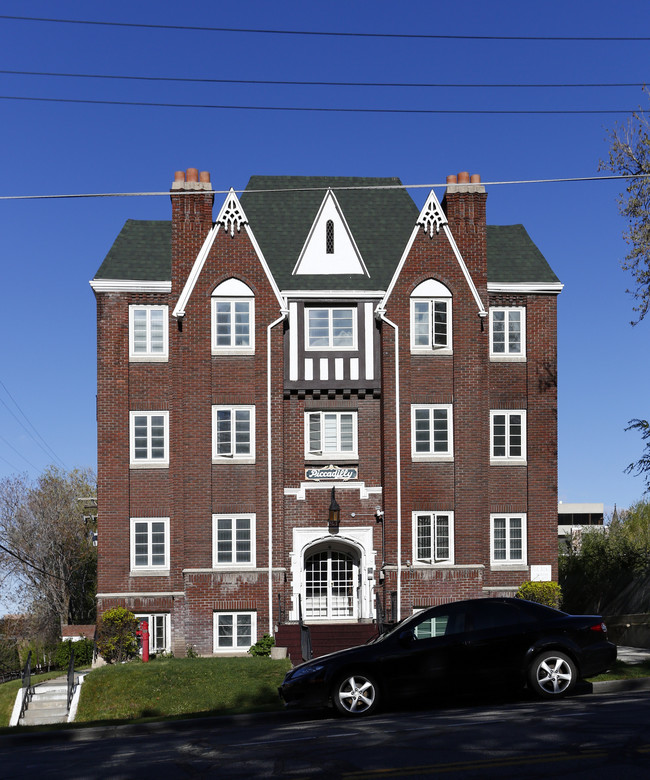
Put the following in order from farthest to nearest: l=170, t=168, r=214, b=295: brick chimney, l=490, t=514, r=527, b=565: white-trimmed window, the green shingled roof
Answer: the green shingled roof
l=490, t=514, r=527, b=565: white-trimmed window
l=170, t=168, r=214, b=295: brick chimney

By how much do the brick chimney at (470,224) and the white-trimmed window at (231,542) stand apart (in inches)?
425

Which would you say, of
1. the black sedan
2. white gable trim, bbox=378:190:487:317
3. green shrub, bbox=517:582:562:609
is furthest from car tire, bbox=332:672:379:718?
white gable trim, bbox=378:190:487:317

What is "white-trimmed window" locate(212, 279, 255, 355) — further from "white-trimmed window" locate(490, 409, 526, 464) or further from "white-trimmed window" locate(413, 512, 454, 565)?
"white-trimmed window" locate(490, 409, 526, 464)

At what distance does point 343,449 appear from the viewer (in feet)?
108

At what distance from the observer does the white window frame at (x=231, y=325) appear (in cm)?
3256

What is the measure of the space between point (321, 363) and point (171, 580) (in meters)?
8.15

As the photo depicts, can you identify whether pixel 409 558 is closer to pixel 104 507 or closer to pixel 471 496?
pixel 471 496

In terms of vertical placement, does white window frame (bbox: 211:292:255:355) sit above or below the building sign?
above

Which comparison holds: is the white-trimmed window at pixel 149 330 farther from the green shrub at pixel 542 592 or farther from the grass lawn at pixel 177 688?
the green shrub at pixel 542 592

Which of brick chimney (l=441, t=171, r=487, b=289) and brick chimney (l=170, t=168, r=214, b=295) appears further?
brick chimney (l=441, t=171, r=487, b=289)

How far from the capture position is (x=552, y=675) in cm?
1591

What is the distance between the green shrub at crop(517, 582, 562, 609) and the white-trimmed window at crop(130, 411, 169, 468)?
11820 mm

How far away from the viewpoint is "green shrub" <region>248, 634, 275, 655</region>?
30453 millimetres

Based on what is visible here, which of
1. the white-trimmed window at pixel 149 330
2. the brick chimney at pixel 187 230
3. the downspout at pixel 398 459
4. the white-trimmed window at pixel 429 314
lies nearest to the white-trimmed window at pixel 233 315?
the brick chimney at pixel 187 230
